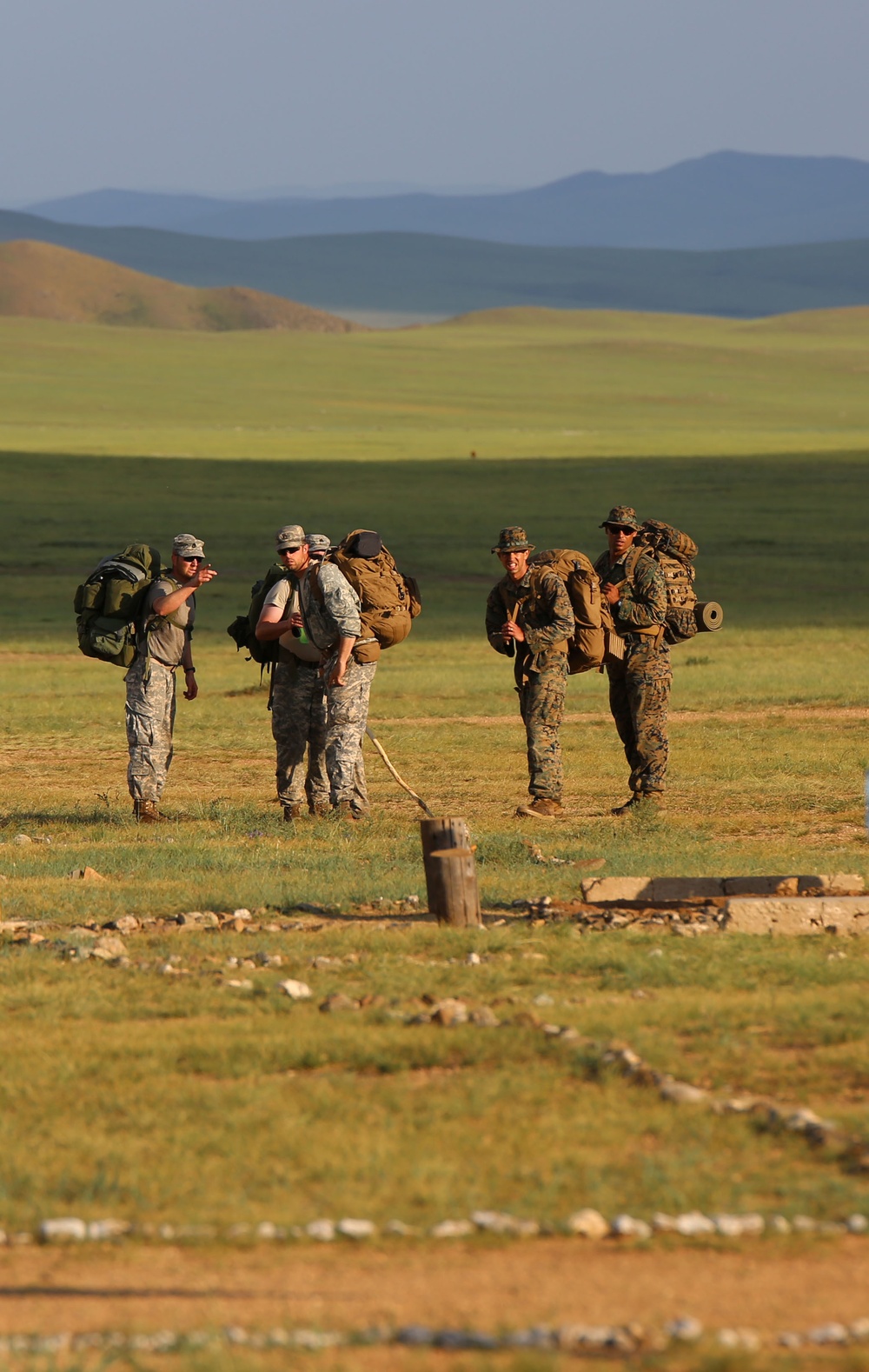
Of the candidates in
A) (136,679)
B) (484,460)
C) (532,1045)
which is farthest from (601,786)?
(484,460)

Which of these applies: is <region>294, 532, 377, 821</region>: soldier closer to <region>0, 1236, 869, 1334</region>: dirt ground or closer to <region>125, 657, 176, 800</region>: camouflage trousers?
<region>125, 657, 176, 800</region>: camouflage trousers

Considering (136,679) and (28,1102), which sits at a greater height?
(136,679)

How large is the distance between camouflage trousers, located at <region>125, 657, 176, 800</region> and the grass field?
0.53 m

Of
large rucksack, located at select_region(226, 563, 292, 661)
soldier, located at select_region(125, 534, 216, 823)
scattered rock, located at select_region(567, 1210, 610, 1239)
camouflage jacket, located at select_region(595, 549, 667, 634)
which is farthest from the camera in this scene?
camouflage jacket, located at select_region(595, 549, 667, 634)

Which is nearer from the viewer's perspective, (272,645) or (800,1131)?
(800,1131)

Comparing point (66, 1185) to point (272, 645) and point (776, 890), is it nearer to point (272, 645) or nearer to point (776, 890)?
point (776, 890)

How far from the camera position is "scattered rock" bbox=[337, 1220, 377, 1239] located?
5836 millimetres

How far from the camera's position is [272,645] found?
1416 centimetres

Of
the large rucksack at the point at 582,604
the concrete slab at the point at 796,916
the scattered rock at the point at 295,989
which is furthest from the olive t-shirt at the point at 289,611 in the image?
the scattered rock at the point at 295,989

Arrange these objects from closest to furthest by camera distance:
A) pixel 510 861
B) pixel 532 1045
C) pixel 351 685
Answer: pixel 532 1045, pixel 510 861, pixel 351 685

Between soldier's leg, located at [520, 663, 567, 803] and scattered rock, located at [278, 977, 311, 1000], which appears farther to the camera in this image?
soldier's leg, located at [520, 663, 567, 803]

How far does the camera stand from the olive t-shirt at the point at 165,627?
1386cm

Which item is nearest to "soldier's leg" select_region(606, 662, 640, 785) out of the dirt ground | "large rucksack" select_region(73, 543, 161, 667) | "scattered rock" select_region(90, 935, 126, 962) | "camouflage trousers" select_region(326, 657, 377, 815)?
"camouflage trousers" select_region(326, 657, 377, 815)

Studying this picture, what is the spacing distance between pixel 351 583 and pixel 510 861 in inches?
112
